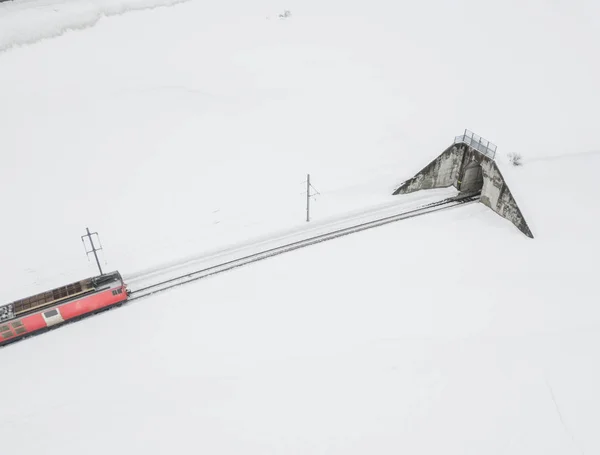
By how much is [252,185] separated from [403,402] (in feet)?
66.6

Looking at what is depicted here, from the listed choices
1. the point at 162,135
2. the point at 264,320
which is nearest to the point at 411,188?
the point at 264,320

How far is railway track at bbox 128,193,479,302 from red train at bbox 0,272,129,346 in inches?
73.5

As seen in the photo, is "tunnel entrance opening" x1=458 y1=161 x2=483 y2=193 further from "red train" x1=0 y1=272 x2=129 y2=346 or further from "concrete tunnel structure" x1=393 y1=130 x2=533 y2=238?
"red train" x1=0 y1=272 x2=129 y2=346

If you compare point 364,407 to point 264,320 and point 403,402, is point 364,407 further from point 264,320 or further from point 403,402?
point 264,320

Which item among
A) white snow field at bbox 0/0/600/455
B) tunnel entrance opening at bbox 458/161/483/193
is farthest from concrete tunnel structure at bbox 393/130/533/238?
white snow field at bbox 0/0/600/455

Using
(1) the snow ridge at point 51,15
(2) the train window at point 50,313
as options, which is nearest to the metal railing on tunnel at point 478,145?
(2) the train window at point 50,313

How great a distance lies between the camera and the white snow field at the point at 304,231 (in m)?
21.8

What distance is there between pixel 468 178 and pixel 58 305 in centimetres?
2960

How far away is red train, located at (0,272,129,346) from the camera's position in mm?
24875

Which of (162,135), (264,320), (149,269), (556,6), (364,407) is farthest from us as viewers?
(556,6)

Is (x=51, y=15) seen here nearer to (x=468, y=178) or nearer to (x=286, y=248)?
(x=286, y=248)

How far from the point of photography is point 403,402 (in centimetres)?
2186

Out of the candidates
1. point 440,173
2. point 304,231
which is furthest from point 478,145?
point 304,231

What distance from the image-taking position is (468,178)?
34719 mm
